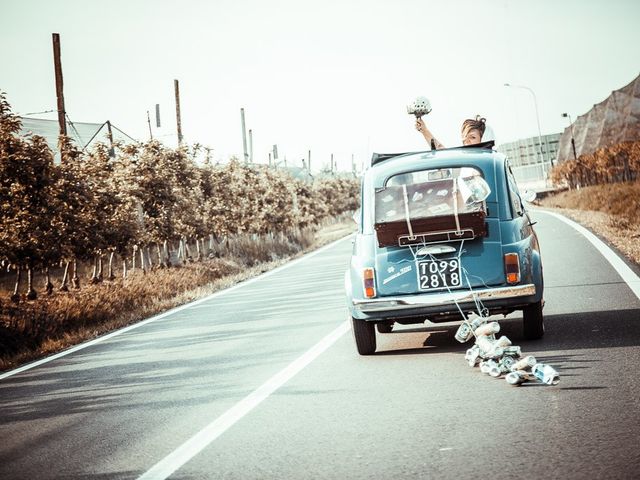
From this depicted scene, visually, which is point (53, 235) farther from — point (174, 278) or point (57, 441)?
point (57, 441)

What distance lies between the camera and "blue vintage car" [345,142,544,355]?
7.82 meters

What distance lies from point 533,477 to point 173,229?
74.6 feet

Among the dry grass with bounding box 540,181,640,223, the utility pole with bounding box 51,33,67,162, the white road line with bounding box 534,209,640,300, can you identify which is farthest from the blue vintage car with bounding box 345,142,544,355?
the utility pole with bounding box 51,33,67,162

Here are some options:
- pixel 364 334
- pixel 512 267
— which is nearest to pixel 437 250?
pixel 512 267

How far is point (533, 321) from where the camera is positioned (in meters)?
8.20

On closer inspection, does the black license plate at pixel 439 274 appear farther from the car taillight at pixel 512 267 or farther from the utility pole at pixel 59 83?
the utility pole at pixel 59 83

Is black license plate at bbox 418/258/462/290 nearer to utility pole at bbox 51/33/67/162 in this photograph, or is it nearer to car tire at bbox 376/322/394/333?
car tire at bbox 376/322/394/333

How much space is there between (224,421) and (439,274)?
2.66 m

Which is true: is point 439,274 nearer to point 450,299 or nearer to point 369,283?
point 450,299

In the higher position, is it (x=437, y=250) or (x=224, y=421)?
(x=437, y=250)

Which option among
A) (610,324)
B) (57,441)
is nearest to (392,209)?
(610,324)

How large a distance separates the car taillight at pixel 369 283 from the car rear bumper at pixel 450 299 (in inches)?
5.7

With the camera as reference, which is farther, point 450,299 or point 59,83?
point 59,83

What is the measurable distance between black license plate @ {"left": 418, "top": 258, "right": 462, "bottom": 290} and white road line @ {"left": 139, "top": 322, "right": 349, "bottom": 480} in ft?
4.62
